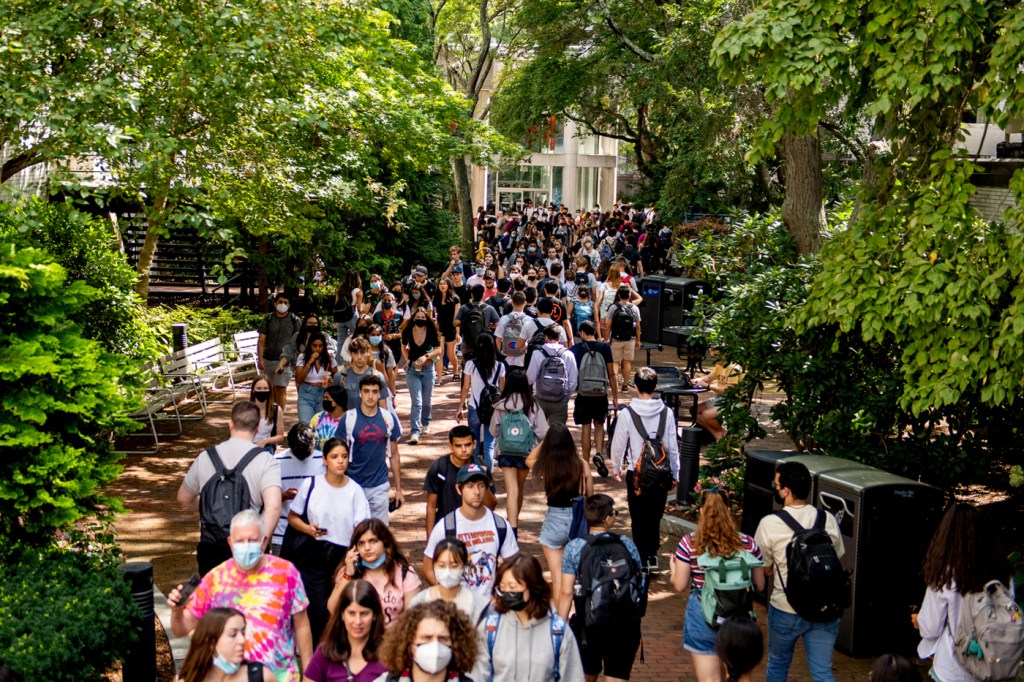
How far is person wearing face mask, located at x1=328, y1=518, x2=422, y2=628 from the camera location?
20.6 feet

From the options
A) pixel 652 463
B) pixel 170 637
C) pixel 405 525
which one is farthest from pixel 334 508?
pixel 405 525

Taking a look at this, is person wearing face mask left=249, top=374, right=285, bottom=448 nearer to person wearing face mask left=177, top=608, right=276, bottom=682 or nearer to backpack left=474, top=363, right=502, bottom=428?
backpack left=474, top=363, right=502, bottom=428

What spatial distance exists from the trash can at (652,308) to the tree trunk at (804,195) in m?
7.56

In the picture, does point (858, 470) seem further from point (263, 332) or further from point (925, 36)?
point (263, 332)

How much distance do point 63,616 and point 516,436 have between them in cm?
435

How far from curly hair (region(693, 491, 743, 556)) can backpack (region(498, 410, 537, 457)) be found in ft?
11.7

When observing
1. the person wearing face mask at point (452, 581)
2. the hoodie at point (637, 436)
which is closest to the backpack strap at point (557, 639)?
the person wearing face mask at point (452, 581)

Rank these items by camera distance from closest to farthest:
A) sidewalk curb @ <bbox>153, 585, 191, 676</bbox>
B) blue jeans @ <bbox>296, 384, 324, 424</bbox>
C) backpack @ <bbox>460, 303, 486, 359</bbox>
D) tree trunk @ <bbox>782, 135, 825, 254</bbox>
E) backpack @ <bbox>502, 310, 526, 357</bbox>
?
sidewalk curb @ <bbox>153, 585, 191, 676</bbox>
blue jeans @ <bbox>296, 384, 324, 424</bbox>
tree trunk @ <bbox>782, 135, 825, 254</bbox>
backpack @ <bbox>502, 310, 526, 357</bbox>
backpack @ <bbox>460, 303, 486, 359</bbox>

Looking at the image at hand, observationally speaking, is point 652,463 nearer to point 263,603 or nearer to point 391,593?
point 391,593

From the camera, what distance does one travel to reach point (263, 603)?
6.04 meters

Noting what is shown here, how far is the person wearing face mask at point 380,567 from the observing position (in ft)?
20.6

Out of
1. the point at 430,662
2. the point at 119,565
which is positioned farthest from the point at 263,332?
the point at 430,662

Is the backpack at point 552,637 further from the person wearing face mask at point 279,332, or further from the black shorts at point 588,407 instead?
the person wearing face mask at point 279,332

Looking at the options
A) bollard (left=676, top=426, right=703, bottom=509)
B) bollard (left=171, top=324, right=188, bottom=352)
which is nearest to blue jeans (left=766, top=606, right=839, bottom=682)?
bollard (left=676, top=426, right=703, bottom=509)
